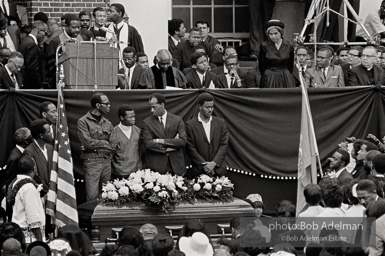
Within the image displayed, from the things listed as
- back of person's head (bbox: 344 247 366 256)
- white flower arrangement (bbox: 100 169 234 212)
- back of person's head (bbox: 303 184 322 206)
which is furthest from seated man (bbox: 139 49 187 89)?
back of person's head (bbox: 344 247 366 256)

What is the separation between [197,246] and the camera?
14.3 m

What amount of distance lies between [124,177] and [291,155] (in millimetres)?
2900

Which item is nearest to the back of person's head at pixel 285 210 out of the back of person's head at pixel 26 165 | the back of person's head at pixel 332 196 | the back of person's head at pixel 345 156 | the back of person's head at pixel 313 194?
the back of person's head at pixel 313 194

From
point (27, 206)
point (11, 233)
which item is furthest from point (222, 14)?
point (11, 233)

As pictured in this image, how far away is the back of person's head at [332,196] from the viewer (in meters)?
14.6

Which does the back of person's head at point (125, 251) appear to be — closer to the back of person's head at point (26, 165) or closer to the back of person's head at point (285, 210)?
the back of person's head at point (285, 210)

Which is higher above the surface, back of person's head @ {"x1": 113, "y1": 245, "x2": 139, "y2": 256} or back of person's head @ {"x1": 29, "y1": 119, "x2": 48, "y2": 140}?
back of person's head @ {"x1": 29, "y1": 119, "x2": 48, "y2": 140}

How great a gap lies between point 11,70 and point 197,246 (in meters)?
7.29

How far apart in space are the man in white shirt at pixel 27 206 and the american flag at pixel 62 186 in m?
1.53

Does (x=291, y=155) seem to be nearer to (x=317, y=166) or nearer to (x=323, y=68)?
(x=317, y=166)

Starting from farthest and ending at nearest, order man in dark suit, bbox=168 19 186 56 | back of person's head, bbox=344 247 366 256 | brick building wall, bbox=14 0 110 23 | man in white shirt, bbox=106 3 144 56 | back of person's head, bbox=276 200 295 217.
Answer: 1. brick building wall, bbox=14 0 110 23
2. man in dark suit, bbox=168 19 186 56
3. man in white shirt, bbox=106 3 144 56
4. back of person's head, bbox=276 200 295 217
5. back of person's head, bbox=344 247 366 256

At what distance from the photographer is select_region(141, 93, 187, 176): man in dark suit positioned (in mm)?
19219

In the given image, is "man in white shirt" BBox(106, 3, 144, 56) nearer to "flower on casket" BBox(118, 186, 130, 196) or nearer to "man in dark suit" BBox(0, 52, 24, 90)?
"man in dark suit" BBox(0, 52, 24, 90)

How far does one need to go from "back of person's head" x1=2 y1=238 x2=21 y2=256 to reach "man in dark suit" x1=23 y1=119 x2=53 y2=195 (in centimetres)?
505
